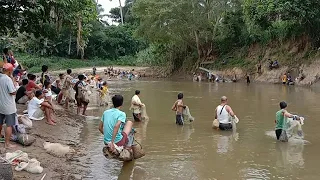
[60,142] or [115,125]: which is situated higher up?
[115,125]

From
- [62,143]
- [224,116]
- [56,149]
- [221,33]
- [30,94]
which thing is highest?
[221,33]

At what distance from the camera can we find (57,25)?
1009 centimetres

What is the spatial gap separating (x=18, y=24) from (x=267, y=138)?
712 cm

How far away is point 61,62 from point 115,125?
5279 cm

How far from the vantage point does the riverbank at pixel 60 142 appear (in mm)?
7439

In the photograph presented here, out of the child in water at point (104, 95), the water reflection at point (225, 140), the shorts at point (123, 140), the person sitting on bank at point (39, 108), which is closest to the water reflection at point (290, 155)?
the water reflection at point (225, 140)

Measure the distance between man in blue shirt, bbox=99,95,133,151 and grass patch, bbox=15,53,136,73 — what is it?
4675cm

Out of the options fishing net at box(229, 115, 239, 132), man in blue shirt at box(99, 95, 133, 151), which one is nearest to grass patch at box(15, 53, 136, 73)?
fishing net at box(229, 115, 239, 132)

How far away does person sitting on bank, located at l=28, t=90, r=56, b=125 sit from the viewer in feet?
→ 36.8

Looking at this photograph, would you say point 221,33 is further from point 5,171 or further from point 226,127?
point 5,171

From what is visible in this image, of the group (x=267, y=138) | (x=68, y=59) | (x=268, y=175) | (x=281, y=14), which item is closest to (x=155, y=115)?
(x=267, y=138)

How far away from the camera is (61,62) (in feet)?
191

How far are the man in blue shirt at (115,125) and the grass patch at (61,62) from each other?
46.8 m

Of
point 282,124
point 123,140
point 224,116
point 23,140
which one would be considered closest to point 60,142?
point 23,140
